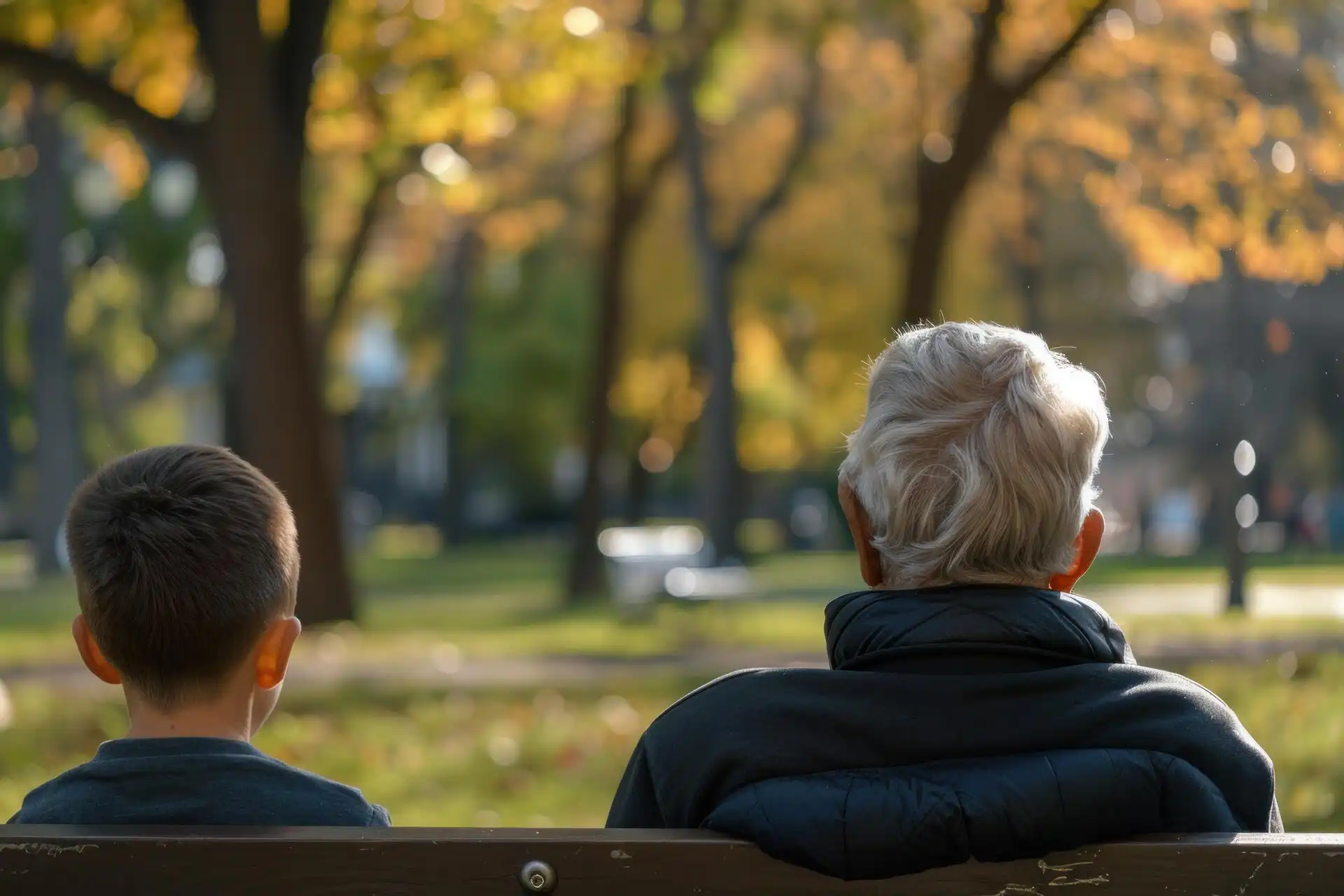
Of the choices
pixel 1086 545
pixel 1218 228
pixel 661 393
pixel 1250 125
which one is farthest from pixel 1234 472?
pixel 661 393

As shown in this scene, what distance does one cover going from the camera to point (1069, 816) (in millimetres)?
1929

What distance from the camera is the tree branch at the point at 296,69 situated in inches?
428

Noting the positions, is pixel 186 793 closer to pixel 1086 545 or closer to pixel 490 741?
pixel 1086 545

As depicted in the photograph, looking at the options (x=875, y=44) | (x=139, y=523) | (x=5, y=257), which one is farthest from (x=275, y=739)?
(x=5, y=257)

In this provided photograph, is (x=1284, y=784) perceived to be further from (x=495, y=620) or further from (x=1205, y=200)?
(x=495, y=620)

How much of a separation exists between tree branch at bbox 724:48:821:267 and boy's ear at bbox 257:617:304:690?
72.3ft

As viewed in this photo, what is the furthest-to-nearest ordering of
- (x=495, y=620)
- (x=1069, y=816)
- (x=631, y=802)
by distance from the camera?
(x=495, y=620) → (x=631, y=802) → (x=1069, y=816)

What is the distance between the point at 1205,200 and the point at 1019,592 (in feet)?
40.9

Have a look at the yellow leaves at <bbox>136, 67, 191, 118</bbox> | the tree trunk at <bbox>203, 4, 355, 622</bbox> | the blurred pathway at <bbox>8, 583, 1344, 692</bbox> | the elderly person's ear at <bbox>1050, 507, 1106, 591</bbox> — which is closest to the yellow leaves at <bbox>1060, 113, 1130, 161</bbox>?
the blurred pathway at <bbox>8, 583, 1344, 692</bbox>

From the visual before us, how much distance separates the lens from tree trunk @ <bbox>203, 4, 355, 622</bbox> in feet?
35.0

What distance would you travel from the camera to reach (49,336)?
2836 centimetres

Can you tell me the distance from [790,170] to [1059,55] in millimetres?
14331

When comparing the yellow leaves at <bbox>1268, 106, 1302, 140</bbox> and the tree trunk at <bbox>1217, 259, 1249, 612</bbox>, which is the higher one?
the yellow leaves at <bbox>1268, 106, 1302, 140</bbox>

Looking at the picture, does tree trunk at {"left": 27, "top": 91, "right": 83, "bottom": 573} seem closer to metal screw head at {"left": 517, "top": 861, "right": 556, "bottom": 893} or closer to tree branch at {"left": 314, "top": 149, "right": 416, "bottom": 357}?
tree branch at {"left": 314, "top": 149, "right": 416, "bottom": 357}
